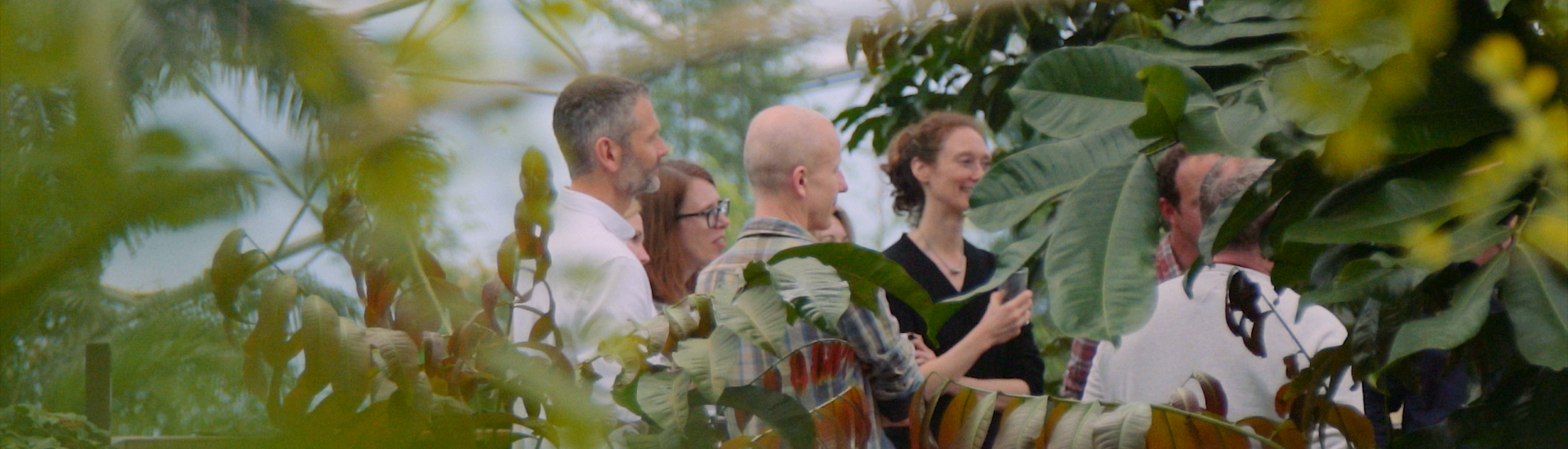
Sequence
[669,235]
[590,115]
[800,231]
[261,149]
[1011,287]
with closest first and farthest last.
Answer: [261,149], [590,115], [800,231], [1011,287], [669,235]

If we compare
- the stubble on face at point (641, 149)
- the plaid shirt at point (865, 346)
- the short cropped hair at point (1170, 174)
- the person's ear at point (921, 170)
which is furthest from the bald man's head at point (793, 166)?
the stubble on face at point (641, 149)

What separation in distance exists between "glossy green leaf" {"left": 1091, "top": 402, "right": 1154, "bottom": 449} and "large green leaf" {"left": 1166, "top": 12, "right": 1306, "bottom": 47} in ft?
0.95

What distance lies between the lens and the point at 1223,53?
3.06ft

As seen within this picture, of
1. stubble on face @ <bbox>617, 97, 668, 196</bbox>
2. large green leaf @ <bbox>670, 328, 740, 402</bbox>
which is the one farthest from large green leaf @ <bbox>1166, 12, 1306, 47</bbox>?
stubble on face @ <bbox>617, 97, 668, 196</bbox>

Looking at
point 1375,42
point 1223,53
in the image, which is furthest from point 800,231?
point 1375,42

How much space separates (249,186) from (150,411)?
2.2 inches

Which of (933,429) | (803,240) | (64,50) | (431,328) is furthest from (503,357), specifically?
(933,429)

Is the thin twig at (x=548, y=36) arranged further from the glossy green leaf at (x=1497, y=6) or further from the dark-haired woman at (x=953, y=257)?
the dark-haired woman at (x=953, y=257)

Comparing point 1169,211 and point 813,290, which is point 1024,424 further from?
point 1169,211

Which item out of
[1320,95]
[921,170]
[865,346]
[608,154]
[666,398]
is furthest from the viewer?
[921,170]

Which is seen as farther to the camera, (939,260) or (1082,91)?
(939,260)

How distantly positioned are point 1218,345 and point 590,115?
5.02 feet

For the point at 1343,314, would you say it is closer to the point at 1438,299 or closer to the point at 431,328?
the point at 1438,299

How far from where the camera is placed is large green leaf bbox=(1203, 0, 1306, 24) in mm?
893
